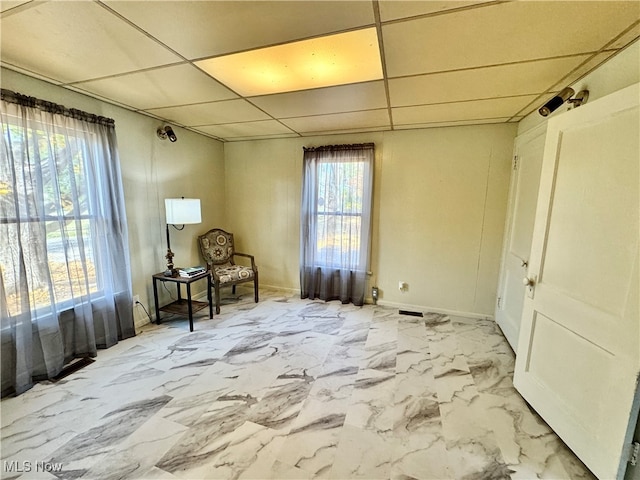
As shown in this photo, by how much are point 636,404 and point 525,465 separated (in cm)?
63

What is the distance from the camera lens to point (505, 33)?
1.33 metres

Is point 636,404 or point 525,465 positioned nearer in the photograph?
point 636,404

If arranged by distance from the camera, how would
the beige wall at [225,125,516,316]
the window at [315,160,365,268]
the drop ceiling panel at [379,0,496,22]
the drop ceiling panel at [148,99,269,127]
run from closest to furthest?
the drop ceiling panel at [379,0,496,22] < the drop ceiling panel at [148,99,269,127] < the beige wall at [225,125,516,316] < the window at [315,160,365,268]

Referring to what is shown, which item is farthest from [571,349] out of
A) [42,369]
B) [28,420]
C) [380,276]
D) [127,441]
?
[42,369]

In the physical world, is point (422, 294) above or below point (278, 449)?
above

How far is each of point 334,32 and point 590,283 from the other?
1.93m

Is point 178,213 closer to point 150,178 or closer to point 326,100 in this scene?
A: point 150,178

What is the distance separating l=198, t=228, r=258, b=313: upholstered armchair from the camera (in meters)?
3.32

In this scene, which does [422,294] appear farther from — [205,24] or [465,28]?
[205,24]

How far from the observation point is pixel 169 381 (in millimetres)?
2049

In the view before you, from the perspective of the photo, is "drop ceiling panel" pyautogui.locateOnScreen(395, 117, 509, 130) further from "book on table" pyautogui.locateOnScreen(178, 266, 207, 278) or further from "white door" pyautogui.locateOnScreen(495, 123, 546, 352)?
"book on table" pyautogui.locateOnScreen(178, 266, 207, 278)

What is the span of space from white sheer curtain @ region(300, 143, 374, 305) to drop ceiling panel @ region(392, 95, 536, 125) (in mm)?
670

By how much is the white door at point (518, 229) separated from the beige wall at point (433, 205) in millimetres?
167

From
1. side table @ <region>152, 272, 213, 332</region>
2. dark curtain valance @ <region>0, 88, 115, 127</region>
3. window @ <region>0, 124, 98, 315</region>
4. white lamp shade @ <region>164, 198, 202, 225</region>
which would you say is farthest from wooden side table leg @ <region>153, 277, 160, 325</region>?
dark curtain valance @ <region>0, 88, 115, 127</region>
